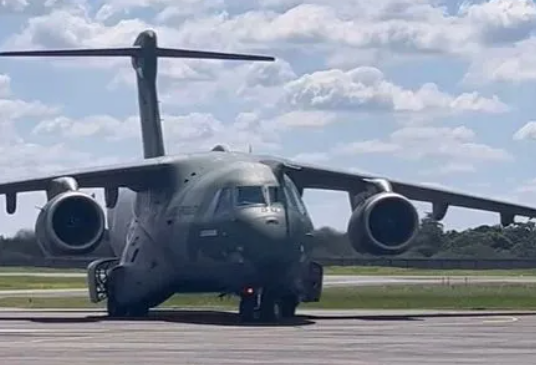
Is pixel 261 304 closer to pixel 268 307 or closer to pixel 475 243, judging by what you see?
pixel 268 307

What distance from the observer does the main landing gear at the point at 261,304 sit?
38656 mm

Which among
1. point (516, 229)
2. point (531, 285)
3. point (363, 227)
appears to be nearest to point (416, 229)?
point (363, 227)

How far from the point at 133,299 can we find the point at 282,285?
5208 millimetres

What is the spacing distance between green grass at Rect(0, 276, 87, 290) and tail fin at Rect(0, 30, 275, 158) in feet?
107

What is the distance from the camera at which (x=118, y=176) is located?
41438 mm

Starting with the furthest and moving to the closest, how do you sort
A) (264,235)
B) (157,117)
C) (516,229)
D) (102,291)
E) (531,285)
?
1. (516,229)
2. (531,285)
3. (157,117)
4. (102,291)
5. (264,235)

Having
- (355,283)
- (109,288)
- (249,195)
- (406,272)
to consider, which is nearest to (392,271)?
(406,272)

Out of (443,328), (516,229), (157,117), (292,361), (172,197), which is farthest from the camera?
(516,229)

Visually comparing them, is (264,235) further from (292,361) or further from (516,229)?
(516,229)

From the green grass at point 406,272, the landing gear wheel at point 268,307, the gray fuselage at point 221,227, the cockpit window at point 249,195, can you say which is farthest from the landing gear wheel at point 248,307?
the green grass at point 406,272

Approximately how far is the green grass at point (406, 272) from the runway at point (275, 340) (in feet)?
188

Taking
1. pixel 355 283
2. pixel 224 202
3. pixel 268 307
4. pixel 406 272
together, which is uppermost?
pixel 224 202

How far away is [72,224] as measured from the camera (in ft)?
131

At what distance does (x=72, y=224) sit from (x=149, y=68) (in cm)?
862
